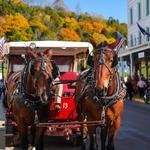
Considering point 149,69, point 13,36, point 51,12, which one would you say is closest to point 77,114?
point 149,69

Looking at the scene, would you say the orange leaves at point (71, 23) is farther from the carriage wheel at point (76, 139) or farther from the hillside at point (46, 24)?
the carriage wheel at point (76, 139)

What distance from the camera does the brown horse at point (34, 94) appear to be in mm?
9102

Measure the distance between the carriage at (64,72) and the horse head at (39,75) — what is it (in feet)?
3.96

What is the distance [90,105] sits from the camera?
991cm

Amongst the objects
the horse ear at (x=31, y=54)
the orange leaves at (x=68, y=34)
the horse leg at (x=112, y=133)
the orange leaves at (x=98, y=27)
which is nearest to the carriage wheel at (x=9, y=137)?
the horse ear at (x=31, y=54)

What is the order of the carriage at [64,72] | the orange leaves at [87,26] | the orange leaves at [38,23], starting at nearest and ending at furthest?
the carriage at [64,72], the orange leaves at [38,23], the orange leaves at [87,26]

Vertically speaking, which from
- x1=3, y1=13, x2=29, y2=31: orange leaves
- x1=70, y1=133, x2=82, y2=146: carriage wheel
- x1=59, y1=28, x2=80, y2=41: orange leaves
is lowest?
x1=70, y1=133, x2=82, y2=146: carriage wheel

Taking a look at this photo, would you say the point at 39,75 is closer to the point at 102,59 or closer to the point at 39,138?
the point at 102,59

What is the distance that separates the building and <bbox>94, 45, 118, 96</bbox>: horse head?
3257 centimetres

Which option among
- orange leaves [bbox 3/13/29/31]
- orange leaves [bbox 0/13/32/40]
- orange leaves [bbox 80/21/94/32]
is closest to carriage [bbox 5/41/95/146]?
orange leaves [bbox 0/13/32/40]

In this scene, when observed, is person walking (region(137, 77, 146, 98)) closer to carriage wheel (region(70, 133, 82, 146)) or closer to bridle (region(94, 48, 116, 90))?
carriage wheel (region(70, 133, 82, 146))

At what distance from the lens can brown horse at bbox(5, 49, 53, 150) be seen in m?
9.10

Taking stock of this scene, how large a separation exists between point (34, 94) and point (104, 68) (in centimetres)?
141

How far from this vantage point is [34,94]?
9.57 meters
